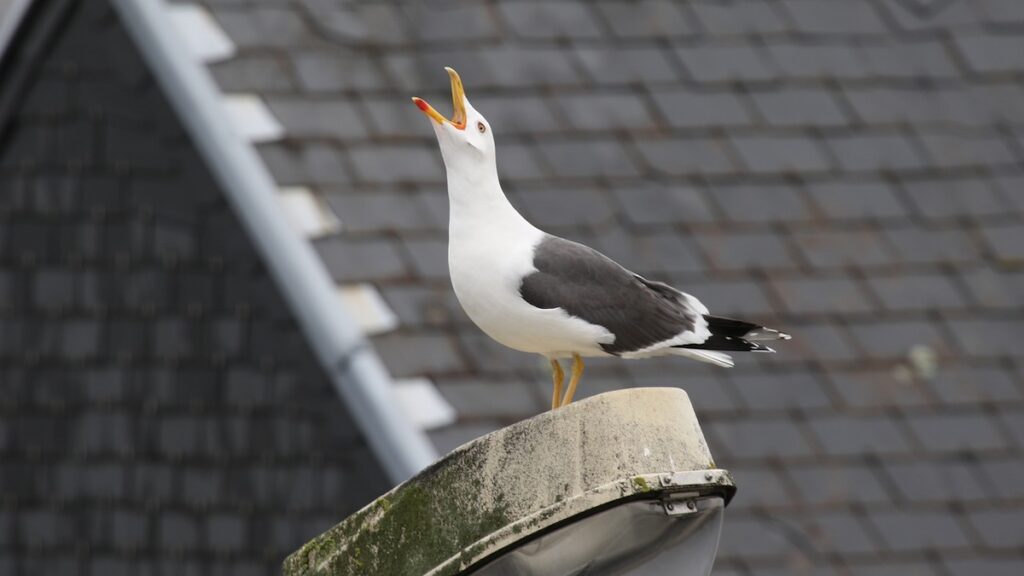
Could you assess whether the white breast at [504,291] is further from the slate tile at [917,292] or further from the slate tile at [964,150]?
the slate tile at [964,150]

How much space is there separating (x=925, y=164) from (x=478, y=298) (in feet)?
12.4

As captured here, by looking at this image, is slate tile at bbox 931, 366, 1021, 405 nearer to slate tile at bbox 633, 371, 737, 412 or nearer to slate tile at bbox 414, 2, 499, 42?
slate tile at bbox 633, 371, 737, 412

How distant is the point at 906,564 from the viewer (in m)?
5.80

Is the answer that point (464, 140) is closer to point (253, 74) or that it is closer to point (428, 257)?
point (428, 257)

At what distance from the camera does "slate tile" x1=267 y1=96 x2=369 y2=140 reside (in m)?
6.11

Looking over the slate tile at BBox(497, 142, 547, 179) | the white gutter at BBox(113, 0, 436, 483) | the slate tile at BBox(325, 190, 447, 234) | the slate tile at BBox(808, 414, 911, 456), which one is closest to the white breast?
the white gutter at BBox(113, 0, 436, 483)

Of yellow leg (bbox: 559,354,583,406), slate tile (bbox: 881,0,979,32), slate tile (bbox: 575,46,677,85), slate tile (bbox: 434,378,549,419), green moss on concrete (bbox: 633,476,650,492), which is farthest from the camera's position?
slate tile (bbox: 881,0,979,32)

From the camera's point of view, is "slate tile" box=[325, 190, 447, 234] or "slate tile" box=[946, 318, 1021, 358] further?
"slate tile" box=[946, 318, 1021, 358]

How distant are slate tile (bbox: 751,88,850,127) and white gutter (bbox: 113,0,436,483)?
5.78ft

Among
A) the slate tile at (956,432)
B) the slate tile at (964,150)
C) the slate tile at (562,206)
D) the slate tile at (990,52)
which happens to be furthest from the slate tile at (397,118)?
the slate tile at (990,52)

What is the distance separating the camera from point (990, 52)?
6.87m

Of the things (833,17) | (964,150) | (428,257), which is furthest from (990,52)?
(428,257)

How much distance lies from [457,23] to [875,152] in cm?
153

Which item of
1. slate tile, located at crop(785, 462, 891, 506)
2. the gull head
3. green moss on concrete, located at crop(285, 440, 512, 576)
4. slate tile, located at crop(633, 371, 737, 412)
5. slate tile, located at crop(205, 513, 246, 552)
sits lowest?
slate tile, located at crop(205, 513, 246, 552)
